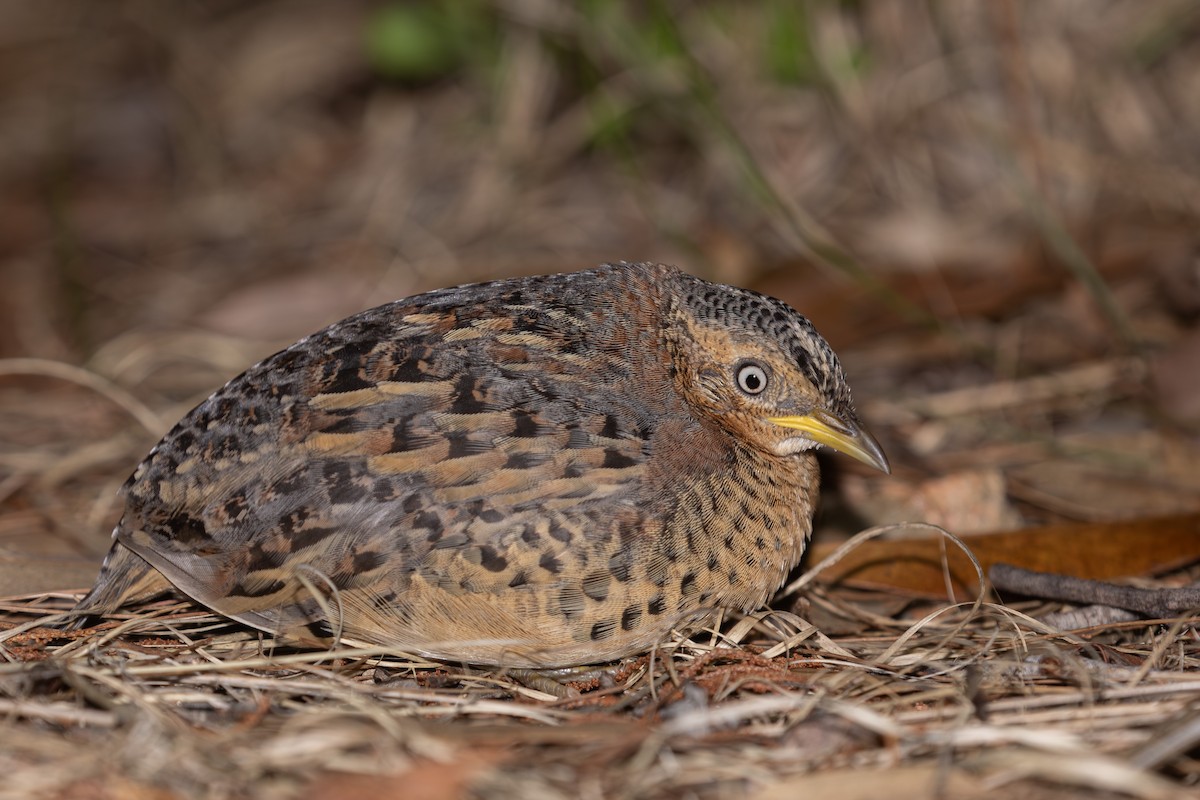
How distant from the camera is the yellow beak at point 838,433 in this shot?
13.0 feet

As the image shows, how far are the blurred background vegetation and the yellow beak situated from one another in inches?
34.3

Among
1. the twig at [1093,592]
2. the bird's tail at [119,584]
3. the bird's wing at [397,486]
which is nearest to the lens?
the bird's wing at [397,486]

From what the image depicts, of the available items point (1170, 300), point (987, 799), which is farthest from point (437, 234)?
point (987, 799)

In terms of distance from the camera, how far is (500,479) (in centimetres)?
353

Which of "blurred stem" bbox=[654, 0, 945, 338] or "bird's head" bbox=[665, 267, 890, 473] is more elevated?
"blurred stem" bbox=[654, 0, 945, 338]

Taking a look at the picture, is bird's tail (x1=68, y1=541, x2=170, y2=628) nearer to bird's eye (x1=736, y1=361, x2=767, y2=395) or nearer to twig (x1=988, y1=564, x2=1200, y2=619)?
bird's eye (x1=736, y1=361, x2=767, y2=395)

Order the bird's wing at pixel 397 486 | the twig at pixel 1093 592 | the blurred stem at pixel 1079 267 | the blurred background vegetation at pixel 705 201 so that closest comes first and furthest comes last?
the bird's wing at pixel 397 486 → the twig at pixel 1093 592 → the blurred stem at pixel 1079 267 → the blurred background vegetation at pixel 705 201

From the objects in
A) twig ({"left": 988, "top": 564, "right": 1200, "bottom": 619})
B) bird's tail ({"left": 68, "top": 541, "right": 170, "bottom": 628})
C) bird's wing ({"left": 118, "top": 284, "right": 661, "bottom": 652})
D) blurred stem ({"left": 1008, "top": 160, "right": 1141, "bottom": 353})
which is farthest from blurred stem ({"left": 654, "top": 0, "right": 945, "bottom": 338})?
bird's tail ({"left": 68, "top": 541, "right": 170, "bottom": 628})

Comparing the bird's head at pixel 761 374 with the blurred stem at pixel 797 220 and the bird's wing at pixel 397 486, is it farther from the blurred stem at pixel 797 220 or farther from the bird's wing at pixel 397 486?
the blurred stem at pixel 797 220

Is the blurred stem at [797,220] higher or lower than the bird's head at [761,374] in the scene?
higher

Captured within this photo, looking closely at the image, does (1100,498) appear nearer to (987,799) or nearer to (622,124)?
(987,799)

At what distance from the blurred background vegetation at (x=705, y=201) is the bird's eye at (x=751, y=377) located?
44.8 inches

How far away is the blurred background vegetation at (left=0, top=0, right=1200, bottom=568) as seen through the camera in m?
5.62

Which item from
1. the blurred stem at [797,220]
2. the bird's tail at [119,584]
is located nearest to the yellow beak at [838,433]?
the blurred stem at [797,220]
